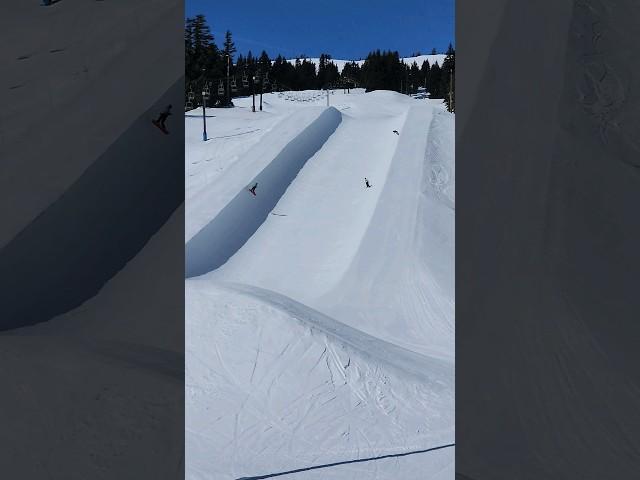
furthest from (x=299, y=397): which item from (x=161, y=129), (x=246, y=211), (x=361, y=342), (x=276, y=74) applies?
(x=276, y=74)

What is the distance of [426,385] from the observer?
19.3 ft

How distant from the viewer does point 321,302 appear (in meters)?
9.63

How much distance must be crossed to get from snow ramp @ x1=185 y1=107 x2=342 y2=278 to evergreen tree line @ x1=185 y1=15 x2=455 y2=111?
55.5 ft

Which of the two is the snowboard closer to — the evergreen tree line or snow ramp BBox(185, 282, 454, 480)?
snow ramp BBox(185, 282, 454, 480)

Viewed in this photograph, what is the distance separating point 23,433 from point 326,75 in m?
67.3

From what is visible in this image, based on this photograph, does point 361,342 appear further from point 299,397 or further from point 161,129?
point 161,129

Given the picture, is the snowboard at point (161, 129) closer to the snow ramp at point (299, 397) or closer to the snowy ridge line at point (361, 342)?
the snow ramp at point (299, 397)

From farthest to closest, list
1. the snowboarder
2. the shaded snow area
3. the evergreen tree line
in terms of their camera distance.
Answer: the evergreen tree line → the shaded snow area → the snowboarder

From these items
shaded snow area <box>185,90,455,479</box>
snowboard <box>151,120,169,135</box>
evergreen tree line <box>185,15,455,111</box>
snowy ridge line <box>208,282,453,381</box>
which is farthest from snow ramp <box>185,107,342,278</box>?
evergreen tree line <box>185,15,455,111</box>

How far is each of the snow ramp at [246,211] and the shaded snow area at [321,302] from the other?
0.05m

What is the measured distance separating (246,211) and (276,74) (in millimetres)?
50636

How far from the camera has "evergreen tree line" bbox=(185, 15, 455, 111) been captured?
121 feet

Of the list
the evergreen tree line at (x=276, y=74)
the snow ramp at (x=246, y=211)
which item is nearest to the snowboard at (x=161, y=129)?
the snow ramp at (x=246, y=211)
